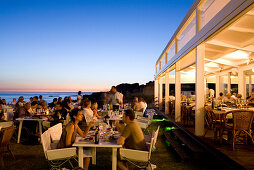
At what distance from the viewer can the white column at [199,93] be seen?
4820mm

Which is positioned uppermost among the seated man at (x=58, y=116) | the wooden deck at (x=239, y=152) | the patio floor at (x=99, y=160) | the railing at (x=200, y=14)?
the railing at (x=200, y=14)

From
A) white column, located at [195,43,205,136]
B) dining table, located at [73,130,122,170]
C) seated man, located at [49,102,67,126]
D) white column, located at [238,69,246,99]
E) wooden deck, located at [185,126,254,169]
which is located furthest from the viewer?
white column, located at [238,69,246,99]

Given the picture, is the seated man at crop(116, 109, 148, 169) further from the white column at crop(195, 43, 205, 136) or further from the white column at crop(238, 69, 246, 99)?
the white column at crop(238, 69, 246, 99)

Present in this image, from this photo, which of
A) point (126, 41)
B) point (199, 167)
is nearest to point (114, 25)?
point (126, 41)

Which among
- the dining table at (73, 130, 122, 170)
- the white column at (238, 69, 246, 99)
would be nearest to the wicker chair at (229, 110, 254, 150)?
the dining table at (73, 130, 122, 170)

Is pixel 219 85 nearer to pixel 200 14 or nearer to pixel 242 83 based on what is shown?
pixel 242 83

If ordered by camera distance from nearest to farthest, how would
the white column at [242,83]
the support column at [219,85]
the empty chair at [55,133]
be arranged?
the empty chair at [55,133] < the white column at [242,83] < the support column at [219,85]

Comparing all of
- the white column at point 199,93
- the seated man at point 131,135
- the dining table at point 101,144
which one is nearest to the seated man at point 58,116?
the dining table at point 101,144

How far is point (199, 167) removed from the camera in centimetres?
372

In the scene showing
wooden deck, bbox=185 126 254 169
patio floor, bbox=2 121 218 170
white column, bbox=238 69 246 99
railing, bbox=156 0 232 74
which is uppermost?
railing, bbox=156 0 232 74

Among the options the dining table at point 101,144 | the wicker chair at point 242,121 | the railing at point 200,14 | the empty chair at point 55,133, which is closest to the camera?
the dining table at point 101,144

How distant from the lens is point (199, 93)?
4.87m

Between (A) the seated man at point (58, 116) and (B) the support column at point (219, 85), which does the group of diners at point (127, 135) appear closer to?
(A) the seated man at point (58, 116)

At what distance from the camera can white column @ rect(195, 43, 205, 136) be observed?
4.82m
